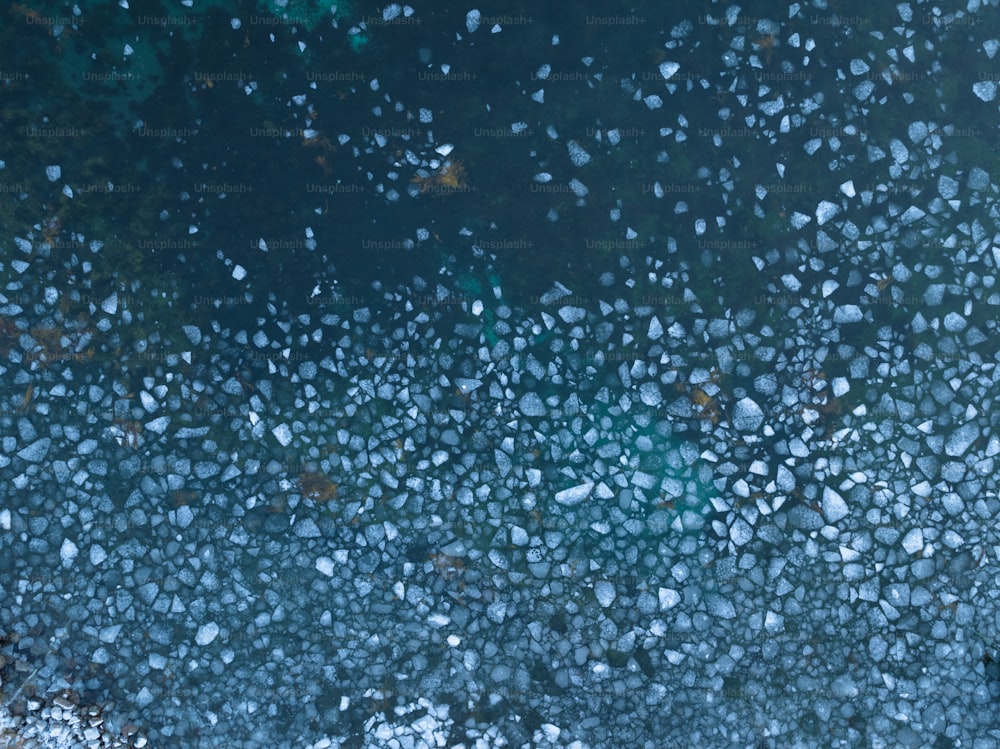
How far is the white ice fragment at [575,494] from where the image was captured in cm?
396

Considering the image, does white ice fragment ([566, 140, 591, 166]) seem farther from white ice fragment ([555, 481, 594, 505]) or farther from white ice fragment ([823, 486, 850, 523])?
white ice fragment ([823, 486, 850, 523])

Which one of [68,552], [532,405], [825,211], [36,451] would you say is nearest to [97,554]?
[68,552]

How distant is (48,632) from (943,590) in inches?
185

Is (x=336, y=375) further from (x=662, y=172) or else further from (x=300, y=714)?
(x=662, y=172)

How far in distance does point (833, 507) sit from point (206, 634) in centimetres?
335

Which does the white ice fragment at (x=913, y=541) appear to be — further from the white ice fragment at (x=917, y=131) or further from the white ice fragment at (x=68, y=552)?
the white ice fragment at (x=68, y=552)

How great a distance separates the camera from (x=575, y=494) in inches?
156

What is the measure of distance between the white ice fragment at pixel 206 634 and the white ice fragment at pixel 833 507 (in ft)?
10.7

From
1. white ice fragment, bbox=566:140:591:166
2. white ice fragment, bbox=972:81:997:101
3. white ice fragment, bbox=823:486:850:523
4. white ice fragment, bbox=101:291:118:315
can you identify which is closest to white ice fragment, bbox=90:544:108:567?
white ice fragment, bbox=101:291:118:315

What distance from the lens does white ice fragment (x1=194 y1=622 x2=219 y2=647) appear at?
3.95 metres

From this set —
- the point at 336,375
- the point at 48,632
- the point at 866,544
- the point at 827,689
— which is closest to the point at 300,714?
the point at 48,632

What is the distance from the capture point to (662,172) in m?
3.98

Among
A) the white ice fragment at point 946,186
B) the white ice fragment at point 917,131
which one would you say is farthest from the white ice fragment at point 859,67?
the white ice fragment at point 946,186

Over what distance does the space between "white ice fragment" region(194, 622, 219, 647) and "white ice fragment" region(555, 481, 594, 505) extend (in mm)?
1918
